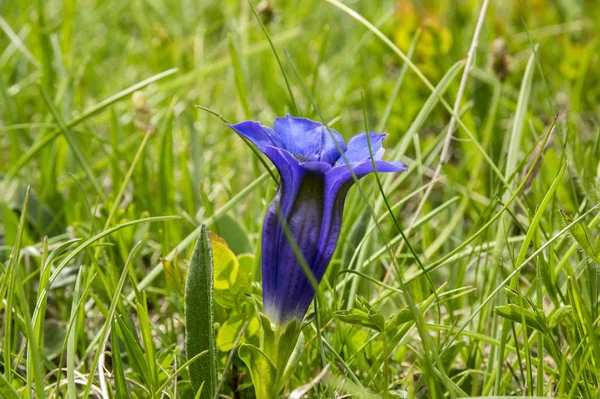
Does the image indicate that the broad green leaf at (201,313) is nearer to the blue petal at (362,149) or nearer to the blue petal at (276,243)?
the blue petal at (276,243)

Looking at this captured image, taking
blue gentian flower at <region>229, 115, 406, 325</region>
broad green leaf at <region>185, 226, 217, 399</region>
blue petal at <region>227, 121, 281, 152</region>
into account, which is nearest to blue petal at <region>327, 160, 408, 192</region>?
blue gentian flower at <region>229, 115, 406, 325</region>

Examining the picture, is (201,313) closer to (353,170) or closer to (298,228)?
(298,228)

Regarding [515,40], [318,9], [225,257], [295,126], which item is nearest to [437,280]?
[225,257]

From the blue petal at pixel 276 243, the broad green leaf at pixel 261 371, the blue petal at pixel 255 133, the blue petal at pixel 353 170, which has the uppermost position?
the blue petal at pixel 255 133

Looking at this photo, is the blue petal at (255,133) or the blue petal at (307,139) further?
the blue petal at (307,139)

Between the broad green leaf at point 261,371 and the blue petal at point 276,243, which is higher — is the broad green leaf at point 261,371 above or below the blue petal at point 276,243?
below

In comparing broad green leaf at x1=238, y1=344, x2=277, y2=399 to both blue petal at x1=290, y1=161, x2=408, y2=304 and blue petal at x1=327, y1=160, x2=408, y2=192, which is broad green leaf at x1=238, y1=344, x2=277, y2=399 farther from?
blue petal at x1=327, y1=160, x2=408, y2=192

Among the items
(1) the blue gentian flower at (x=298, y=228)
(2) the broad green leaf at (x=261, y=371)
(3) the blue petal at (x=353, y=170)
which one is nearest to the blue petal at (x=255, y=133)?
(1) the blue gentian flower at (x=298, y=228)
